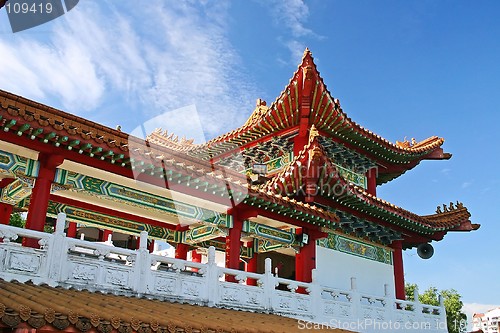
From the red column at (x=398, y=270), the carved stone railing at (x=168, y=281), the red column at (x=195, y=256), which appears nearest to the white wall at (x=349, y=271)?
the red column at (x=398, y=270)

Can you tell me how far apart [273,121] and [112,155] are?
7180mm

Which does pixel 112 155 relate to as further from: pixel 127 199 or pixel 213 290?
pixel 213 290

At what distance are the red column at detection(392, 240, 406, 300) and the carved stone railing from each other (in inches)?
119

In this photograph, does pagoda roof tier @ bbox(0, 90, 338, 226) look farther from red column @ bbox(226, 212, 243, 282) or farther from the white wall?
the white wall

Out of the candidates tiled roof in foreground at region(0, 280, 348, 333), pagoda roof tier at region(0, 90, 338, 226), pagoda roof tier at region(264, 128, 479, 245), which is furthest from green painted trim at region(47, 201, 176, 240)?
tiled roof in foreground at region(0, 280, 348, 333)

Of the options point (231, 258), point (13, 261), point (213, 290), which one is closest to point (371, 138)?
point (231, 258)

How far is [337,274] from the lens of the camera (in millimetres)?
14148

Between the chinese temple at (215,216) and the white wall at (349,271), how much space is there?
5 centimetres

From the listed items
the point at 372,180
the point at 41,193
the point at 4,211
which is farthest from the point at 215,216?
the point at 372,180

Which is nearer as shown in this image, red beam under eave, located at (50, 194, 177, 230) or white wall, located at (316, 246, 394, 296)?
red beam under eave, located at (50, 194, 177, 230)

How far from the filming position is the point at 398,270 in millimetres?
16672

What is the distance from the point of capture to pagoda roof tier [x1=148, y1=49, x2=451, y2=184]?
46.4 ft

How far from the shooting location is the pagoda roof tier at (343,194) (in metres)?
12.3

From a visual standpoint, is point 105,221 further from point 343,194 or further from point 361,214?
point 361,214
